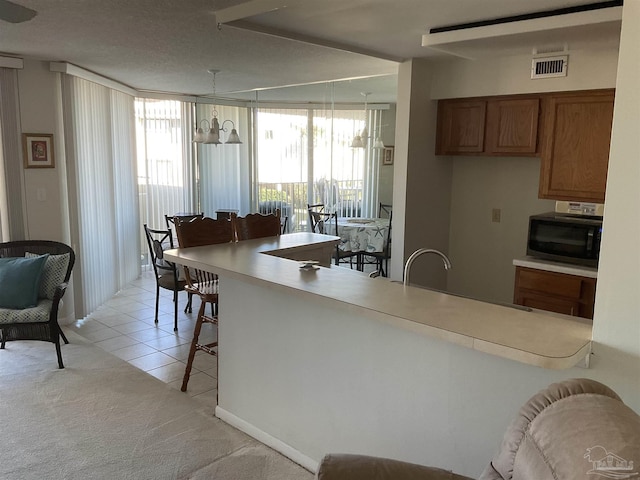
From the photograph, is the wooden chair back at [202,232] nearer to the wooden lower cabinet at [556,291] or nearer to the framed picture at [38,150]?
the framed picture at [38,150]

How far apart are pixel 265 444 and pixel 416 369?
1147 millimetres

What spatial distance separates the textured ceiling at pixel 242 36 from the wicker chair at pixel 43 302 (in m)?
1.57

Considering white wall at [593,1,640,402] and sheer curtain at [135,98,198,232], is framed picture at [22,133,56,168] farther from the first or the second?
white wall at [593,1,640,402]

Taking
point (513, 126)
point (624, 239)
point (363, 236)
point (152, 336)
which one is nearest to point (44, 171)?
point (152, 336)

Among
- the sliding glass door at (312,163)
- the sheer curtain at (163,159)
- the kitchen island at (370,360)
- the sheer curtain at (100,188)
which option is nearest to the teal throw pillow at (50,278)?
the sheer curtain at (100,188)

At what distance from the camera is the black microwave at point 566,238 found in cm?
344

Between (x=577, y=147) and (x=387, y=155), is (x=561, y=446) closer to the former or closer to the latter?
(x=577, y=147)

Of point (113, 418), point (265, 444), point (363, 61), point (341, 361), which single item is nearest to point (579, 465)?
point (341, 361)

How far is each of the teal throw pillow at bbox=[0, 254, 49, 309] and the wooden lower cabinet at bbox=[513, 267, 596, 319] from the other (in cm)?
356

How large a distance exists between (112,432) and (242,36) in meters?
2.57

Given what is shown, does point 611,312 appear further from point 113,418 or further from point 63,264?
point 63,264

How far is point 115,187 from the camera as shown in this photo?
597 cm

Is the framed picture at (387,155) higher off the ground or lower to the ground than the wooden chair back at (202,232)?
higher

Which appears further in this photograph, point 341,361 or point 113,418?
point 113,418
